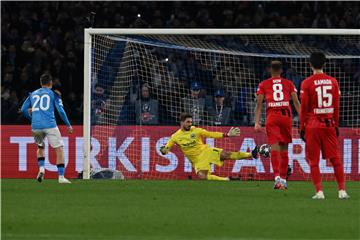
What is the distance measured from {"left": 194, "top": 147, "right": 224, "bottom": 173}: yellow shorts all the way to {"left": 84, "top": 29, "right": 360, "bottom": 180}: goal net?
1.01 meters

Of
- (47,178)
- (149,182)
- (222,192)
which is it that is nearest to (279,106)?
(222,192)

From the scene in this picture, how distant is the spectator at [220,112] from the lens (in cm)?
2362

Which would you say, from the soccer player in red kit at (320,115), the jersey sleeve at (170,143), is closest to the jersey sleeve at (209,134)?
the jersey sleeve at (170,143)

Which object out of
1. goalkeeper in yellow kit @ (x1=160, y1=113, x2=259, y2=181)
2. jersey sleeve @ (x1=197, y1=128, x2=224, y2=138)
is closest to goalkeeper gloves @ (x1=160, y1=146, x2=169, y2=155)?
goalkeeper in yellow kit @ (x1=160, y1=113, x2=259, y2=181)

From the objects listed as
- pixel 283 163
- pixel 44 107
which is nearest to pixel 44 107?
pixel 44 107

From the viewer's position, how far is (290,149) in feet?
76.2

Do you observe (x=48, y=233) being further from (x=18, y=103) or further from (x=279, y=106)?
(x=18, y=103)

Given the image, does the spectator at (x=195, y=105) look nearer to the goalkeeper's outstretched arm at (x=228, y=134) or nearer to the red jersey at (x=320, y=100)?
the goalkeeper's outstretched arm at (x=228, y=134)

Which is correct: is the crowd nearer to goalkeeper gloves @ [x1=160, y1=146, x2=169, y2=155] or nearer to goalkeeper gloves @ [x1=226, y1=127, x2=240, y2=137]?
goalkeeper gloves @ [x1=160, y1=146, x2=169, y2=155]

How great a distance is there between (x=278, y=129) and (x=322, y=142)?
258cm

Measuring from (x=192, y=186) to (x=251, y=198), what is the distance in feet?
10.1

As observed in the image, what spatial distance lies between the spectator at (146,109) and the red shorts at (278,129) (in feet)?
19.9

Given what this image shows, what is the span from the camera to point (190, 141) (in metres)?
22.1

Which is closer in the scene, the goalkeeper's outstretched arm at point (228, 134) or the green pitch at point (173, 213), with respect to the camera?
the green pitch at point (173, 213)
